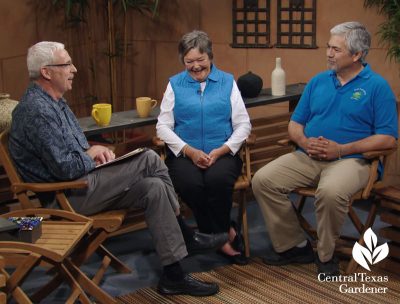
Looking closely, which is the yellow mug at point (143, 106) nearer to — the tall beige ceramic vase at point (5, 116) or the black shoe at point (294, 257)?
the tall beige ceramic vase at point (5, 116)

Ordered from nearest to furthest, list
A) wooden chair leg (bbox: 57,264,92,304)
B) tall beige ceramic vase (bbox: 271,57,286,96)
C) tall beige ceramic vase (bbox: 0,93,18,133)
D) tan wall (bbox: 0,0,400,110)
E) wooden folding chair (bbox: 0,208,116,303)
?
wooden folding chair (bbox: 0,208,116,303), wooden chair leg (bbox: 57,264,92,304), tall beige ceramic vase (bbox: 0,93,18,133), tall beige ceramic vase (bbox: 271,57,286,96), tan wall (bbox: 0,0,400,110)

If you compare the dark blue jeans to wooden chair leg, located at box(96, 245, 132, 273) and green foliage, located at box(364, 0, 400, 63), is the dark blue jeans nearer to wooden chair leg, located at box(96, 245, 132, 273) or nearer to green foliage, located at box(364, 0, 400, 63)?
wooden chair leg, located at box(96, 245, 132, 273)

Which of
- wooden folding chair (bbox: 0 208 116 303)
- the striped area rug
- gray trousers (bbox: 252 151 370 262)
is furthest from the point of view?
gray trousers (bbox: 252 151 370 262)

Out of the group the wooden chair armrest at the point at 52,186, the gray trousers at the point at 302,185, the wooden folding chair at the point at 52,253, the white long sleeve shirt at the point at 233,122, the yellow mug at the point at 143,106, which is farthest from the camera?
the yellow mug at the point at 143,106

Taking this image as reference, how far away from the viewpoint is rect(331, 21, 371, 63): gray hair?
415cm

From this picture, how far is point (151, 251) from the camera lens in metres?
4.50

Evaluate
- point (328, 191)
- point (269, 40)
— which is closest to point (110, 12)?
point (269, 40)

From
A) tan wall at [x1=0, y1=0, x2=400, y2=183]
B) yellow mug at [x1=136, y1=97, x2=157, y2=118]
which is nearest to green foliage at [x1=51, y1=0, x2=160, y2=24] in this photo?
tan wall at [x1=0, y1=0, x2=400, y2=183]

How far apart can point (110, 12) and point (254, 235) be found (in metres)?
2.45

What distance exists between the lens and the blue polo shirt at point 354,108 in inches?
162

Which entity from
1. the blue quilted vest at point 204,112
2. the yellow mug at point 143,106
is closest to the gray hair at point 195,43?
the blue quilted vest at point 204,112

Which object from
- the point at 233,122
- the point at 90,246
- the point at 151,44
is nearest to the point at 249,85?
the point at 233,122

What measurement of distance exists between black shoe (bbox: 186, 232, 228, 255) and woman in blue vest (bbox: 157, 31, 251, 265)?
0.15 m

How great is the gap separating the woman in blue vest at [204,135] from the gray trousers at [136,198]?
0.38 m
